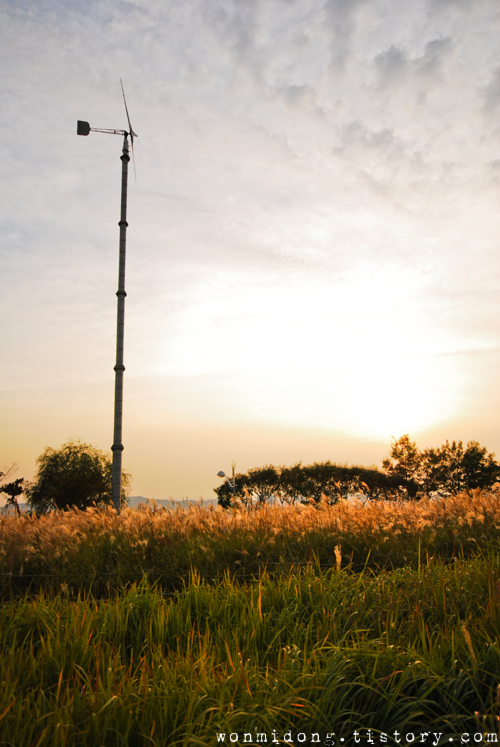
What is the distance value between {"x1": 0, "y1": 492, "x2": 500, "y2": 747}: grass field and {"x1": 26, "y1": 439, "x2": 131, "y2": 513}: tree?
22622 mm

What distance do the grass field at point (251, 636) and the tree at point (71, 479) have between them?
74.2ft

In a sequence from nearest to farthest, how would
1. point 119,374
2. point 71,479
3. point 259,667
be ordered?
point 259,667 < point 119,374 < point 71,479

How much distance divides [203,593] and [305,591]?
39.7 inches

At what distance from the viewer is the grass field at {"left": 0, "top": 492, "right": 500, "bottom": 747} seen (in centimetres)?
276

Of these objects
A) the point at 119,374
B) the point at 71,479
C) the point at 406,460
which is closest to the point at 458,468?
the point at 406,460

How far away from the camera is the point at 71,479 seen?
29.7 metres

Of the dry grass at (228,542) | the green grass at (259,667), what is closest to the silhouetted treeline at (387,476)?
the dry grass at (228,542)

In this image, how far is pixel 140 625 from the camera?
438cm

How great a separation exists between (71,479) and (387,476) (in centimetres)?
2049

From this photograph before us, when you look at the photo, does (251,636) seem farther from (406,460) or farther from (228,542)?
(406,460)

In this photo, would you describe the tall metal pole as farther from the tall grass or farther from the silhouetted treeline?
the silhouetted treeline

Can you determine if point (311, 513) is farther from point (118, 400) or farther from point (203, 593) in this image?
point (118, 400)

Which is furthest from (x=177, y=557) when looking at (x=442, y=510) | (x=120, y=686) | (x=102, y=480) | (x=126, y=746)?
(x=102, y=480)

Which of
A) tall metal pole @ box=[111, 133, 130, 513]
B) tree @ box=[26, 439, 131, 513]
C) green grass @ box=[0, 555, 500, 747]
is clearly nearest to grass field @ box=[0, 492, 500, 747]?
green grass @ box=[0, 555, 500, 747]
